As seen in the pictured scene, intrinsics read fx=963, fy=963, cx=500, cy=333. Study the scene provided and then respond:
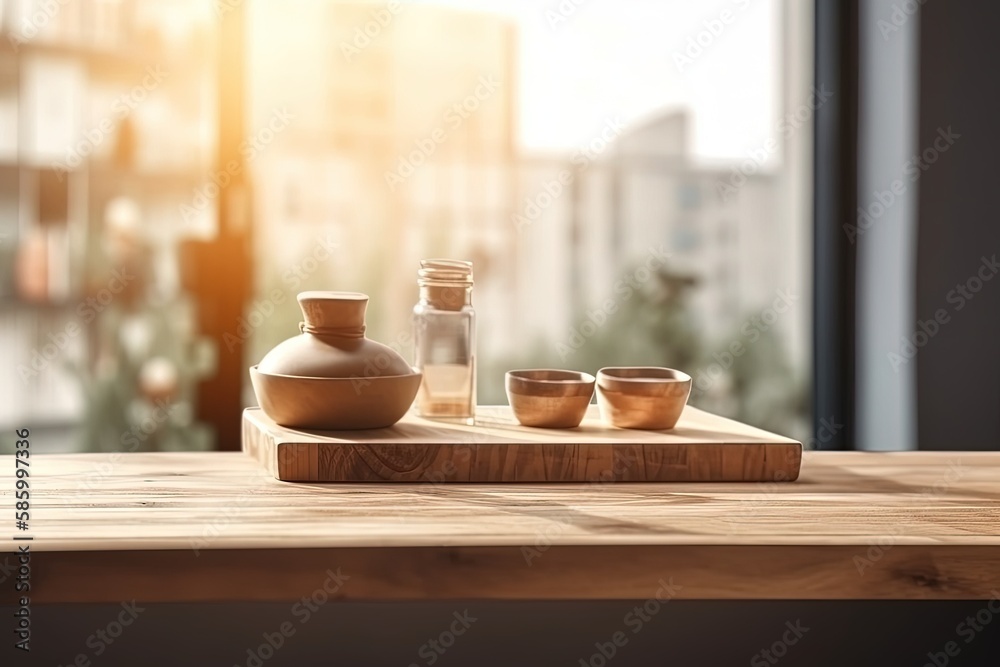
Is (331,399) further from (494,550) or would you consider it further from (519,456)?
(494,550)

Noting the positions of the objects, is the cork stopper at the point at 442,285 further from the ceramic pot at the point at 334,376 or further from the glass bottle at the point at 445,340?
the ceramic pot at the point at 334,376

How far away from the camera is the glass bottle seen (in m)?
1.36

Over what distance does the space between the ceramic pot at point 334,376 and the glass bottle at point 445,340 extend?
10 cm

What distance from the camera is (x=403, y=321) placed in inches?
92.6

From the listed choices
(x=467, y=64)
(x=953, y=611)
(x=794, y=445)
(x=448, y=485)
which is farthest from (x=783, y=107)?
(x=448, y=485)

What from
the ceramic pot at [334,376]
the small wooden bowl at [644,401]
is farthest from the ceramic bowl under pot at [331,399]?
the small wooden bowl at [644,401]

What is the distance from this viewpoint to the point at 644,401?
129 cm

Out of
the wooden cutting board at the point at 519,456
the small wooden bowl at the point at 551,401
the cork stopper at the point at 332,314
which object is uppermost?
the cork stopper at the point at 332,314

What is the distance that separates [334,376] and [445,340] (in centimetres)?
20

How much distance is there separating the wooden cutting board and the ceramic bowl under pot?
16 mm

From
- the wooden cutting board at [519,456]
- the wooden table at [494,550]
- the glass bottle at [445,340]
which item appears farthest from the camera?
the glass bottle at [445,340]

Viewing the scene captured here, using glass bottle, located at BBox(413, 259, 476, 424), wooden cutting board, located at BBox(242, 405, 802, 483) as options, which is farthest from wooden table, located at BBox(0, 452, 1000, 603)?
glass bottle, located at BBox(413, 259, 476, 424)

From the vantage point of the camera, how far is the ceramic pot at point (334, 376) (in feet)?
3.98

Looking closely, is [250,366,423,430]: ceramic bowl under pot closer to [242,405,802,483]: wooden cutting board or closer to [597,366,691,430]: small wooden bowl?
[242,405,802,483]: wooden cutting board
